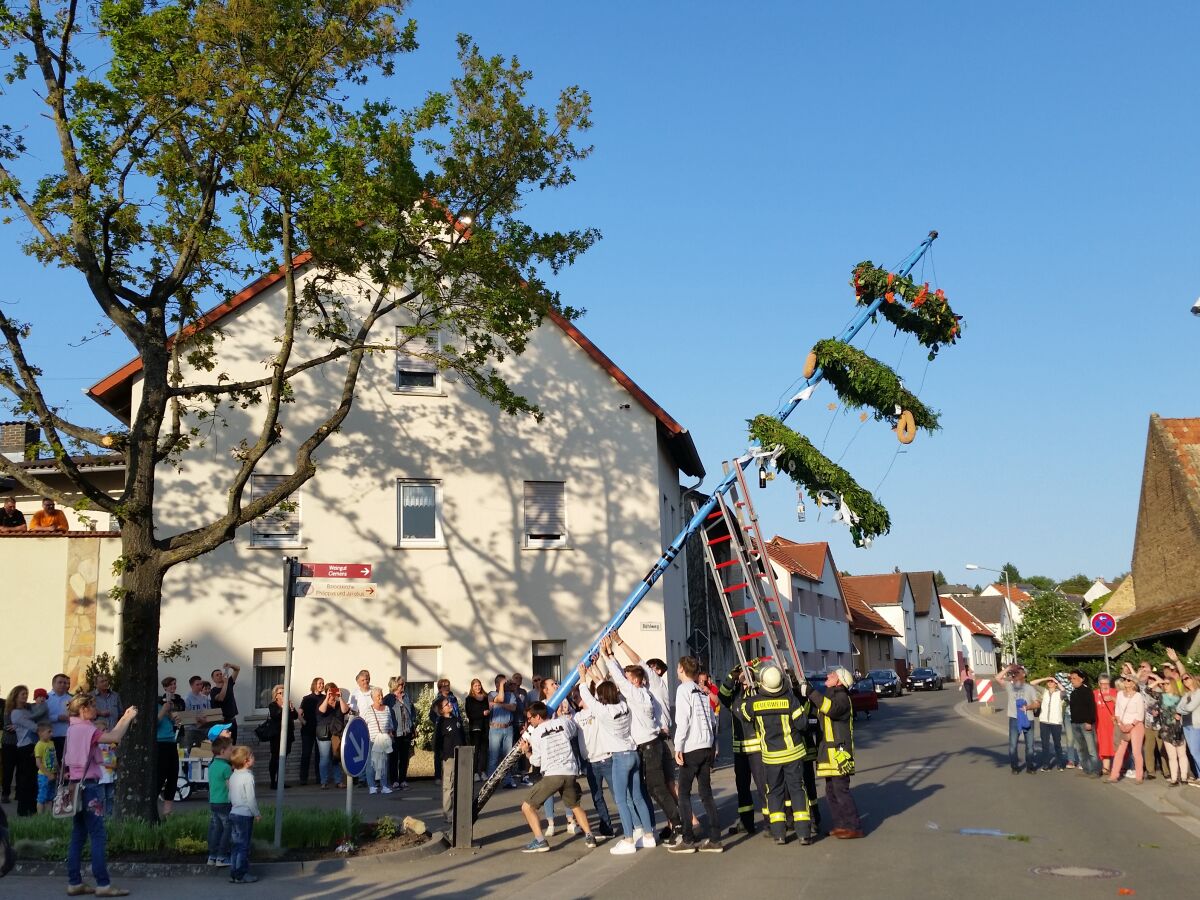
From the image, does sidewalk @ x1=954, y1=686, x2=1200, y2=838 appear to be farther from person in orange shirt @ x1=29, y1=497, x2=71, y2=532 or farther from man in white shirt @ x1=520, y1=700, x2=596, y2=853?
person in orange shirt @ x1=29, y1=497, x2=71, y2=532

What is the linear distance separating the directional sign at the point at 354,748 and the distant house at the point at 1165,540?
19.2 metres

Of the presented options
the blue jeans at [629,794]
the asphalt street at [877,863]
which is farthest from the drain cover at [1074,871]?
the blue jeans at [629,794]

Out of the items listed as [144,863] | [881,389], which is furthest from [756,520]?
[144,863]

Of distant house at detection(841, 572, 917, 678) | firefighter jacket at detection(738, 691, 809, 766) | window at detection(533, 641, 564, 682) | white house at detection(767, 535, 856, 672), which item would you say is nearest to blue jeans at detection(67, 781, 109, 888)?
firefighter jacket at detection(738, 691, 809, 766)

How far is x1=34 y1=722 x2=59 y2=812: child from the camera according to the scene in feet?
45.5

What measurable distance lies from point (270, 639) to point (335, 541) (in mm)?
2148

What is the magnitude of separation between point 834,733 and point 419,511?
500 inches

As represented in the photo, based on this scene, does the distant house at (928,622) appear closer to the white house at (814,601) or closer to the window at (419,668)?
the white house at (814,601)

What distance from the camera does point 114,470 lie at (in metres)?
23.8

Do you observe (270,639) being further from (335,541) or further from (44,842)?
(44,842)

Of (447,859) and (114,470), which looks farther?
(114,470)

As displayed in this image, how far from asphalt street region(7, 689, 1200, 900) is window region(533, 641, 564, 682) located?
7.61 metres

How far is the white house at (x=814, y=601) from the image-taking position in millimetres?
50406

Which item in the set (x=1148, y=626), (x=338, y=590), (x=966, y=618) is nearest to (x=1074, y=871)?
(x=338, y=590)
